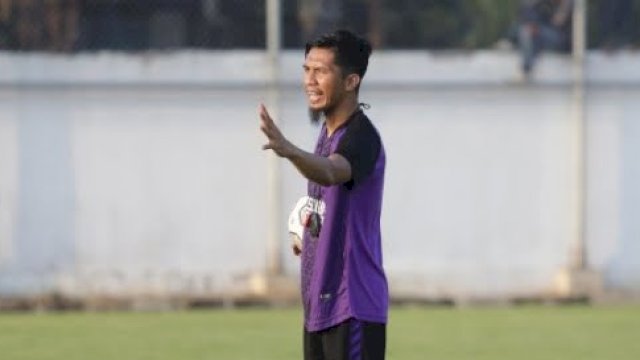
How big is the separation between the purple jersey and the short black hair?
17 centimetres

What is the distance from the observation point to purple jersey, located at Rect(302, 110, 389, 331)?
6.27 meters

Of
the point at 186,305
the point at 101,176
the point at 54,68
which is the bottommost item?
the point at 186,305

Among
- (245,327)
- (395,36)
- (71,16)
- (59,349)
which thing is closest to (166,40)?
(71,16)

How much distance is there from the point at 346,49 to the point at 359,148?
0.39 m

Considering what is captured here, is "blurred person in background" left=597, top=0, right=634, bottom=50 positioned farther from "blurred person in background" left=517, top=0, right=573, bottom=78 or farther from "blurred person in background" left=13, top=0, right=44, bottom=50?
"blurred person in background" left=13, top=0, right=44, bottom=50

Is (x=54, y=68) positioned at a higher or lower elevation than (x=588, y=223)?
higher

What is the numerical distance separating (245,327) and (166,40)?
3192 mm

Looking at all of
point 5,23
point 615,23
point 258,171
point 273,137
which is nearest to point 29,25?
point 5,23

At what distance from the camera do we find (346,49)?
632 cm

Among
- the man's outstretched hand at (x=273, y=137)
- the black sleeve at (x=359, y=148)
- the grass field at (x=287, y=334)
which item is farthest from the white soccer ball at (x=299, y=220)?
the grass field at (x=287, y=334)

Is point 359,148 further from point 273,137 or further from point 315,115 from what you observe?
point 273,137

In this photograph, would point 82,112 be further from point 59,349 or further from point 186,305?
point 59,349

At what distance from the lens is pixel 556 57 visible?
48.9ft

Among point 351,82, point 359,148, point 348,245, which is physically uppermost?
point 351,82
